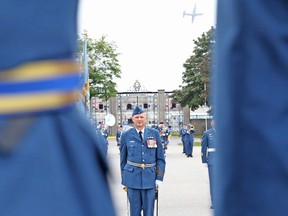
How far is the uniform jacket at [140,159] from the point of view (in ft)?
26.8

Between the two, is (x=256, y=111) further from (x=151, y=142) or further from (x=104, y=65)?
(x=104, y=65)

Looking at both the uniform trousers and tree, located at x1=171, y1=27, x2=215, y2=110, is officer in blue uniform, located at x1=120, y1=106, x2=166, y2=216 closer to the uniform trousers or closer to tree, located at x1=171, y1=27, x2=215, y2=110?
the uniform trousers

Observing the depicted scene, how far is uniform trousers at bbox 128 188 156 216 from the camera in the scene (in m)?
8.12

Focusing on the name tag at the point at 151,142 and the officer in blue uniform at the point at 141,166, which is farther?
the name tag at the point at 151,142

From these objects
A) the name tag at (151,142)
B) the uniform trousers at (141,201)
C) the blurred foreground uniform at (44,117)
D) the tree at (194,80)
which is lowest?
the uniform trousers at (141,201)

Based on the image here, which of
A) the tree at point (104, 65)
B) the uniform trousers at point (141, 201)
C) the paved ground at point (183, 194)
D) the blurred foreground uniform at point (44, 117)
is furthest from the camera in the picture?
the tree at point (104, 65)

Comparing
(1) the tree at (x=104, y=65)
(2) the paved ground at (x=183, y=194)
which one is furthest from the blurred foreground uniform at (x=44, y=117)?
(1) the tree at (x=104, y=65)

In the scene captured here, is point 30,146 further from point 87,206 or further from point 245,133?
point 245,133

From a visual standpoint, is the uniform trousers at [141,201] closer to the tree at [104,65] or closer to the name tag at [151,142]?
the name tag at [151,142]

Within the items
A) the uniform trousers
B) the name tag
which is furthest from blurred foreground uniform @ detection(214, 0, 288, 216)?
the name tag

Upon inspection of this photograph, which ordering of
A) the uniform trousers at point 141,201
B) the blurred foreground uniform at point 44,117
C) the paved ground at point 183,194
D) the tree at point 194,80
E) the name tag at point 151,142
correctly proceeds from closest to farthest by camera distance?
the blurred foreground uniform at point 44,117
the uniform trousers at point 141,201
the name tag at point 151,142
the paved ground at point 183,194
the tree at point 194,80

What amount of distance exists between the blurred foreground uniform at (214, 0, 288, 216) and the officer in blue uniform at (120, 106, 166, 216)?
7155mm

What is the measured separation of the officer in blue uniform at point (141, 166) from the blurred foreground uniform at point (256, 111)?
7.16 m

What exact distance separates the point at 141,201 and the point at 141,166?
0.43 metres
